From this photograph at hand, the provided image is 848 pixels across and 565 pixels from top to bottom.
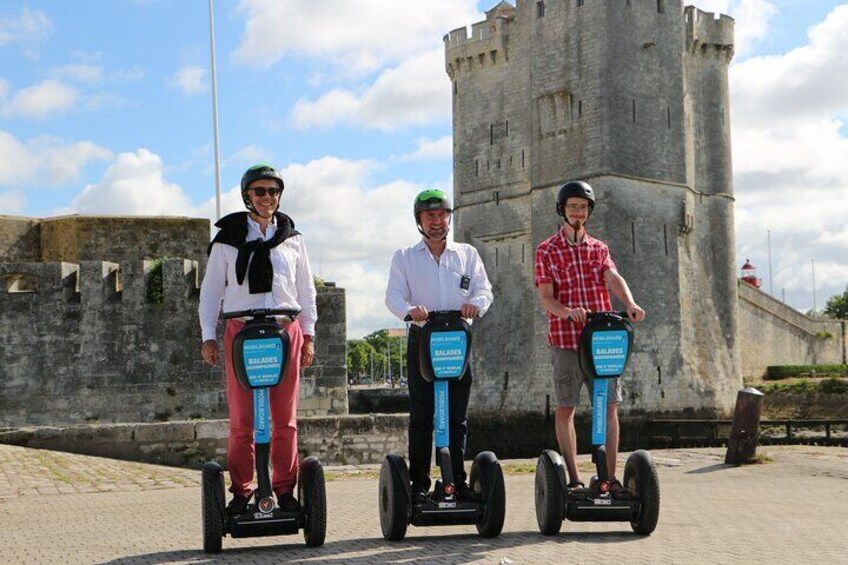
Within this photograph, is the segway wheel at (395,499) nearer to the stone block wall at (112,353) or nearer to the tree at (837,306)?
the stone block wall at (112,353)

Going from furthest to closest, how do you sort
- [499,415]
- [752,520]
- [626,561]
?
[499,415]
[752,520]
[626,561]

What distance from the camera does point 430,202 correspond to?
6.11 meters

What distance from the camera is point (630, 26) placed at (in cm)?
3781

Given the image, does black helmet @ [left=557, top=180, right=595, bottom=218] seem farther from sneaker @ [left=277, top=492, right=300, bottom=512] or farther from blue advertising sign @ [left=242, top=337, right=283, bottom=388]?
sneaker @ [left=277, top=492, right=300, bottom=512]

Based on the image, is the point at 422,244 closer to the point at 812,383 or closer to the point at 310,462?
the point at 310,462

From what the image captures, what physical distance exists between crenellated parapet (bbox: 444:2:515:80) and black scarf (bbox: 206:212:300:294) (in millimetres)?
37505

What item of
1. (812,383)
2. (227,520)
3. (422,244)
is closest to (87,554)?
(227,520)

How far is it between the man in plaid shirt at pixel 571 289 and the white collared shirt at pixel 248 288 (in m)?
1.45

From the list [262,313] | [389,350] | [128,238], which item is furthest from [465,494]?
[389,350]

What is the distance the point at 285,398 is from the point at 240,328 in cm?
45

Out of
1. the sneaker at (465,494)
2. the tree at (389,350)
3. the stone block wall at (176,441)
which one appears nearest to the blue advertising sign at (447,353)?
the sneaker at (465,494)

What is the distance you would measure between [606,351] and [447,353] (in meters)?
0.93

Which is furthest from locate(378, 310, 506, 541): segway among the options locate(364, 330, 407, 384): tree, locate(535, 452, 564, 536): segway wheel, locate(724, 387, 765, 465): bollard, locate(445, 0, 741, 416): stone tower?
locate(364, 330, 407, 384): tree

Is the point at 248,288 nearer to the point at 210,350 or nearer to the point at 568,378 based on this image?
the point at 210,350
